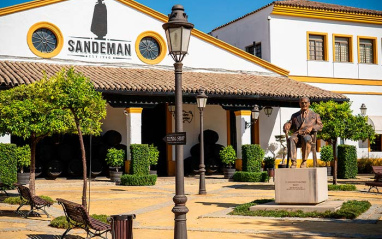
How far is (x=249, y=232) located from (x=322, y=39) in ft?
68.6

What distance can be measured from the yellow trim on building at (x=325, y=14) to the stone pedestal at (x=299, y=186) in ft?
53.4

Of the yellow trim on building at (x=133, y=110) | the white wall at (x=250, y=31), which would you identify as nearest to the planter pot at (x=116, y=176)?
the yellow trim on building at (x=133, y=110)

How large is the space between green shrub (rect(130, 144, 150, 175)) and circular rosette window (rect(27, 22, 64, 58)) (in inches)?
216

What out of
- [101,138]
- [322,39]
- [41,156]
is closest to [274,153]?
[322,39]

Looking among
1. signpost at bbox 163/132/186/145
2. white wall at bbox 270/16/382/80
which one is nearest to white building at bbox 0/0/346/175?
white wall at bbox 270/16/382/80

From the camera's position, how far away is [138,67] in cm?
2403

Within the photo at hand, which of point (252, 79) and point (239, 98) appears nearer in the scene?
point (239, 98)

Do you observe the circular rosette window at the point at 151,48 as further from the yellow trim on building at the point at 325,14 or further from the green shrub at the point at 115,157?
the yellow trim on building at the point at 325,14

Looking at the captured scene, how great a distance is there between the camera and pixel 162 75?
23469 millimetres

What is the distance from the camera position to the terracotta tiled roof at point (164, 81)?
66.7ft

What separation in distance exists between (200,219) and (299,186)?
2.47 meters

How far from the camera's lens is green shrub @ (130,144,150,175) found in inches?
799

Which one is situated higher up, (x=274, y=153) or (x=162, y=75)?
(x=162, y=75)

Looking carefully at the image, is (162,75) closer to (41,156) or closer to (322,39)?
(41,156)
